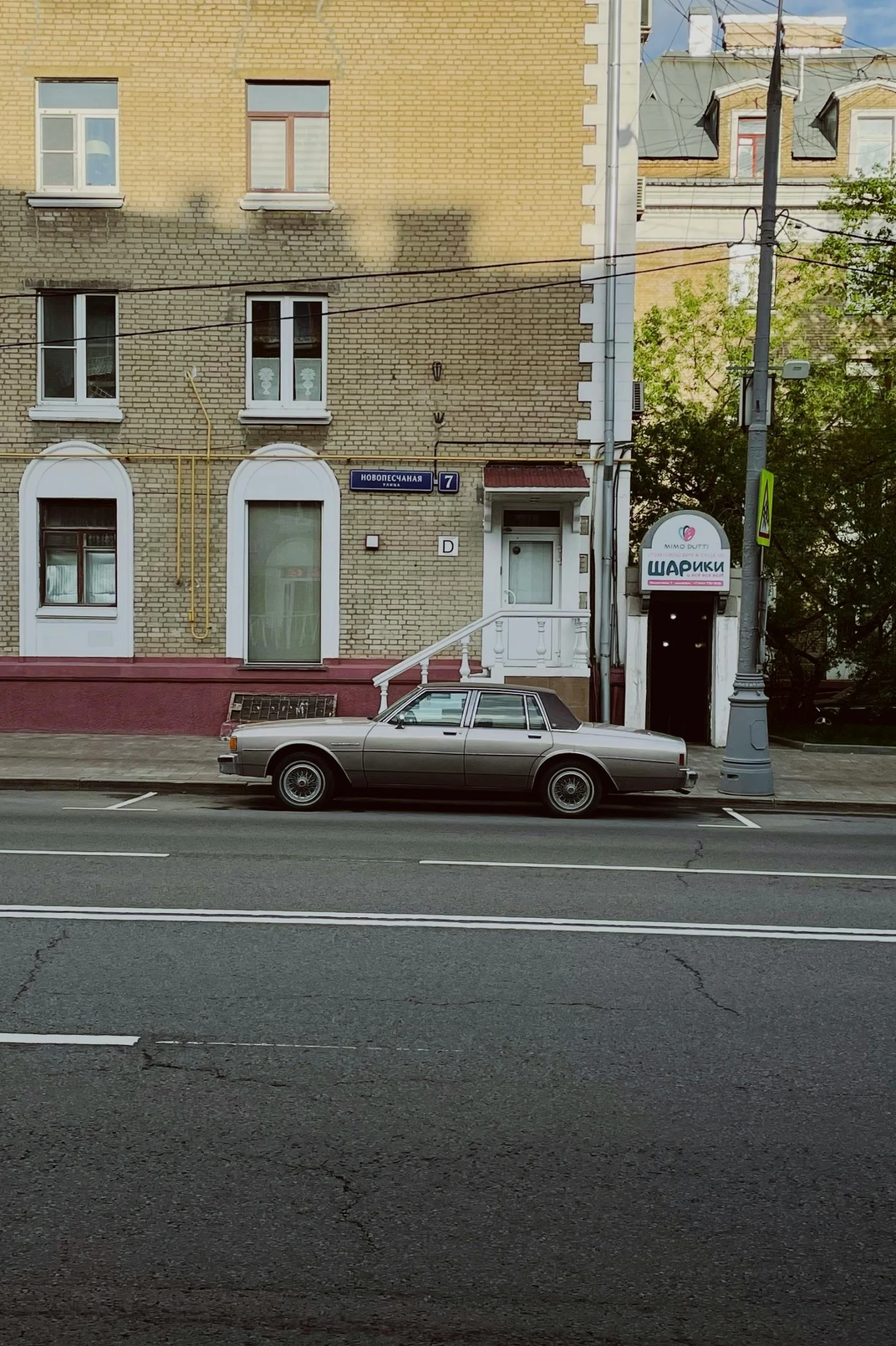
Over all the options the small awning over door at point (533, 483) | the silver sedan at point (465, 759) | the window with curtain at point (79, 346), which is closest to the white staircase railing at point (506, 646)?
the small awning over door at point (533, 483)

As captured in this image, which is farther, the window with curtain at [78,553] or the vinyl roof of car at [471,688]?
the window with curtain at [78,553]

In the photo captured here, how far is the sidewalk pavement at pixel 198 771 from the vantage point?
14.5 metres

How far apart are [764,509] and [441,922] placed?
866 cm

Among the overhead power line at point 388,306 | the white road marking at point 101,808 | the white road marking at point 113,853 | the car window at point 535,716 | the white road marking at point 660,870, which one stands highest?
the overhead power line at point 388,306

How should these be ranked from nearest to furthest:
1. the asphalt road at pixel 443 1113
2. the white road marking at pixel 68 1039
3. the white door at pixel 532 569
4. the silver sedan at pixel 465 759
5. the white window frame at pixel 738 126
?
the asphalt road at pixel 443 1113, the white road marking at pixel 68 1039, the silver sedan at pixel 465 759, the white door at pixel 532 569, the white window frame at pixel 738 126

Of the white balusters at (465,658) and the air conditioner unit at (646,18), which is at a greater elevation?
the air conditioner unit at (646,18)

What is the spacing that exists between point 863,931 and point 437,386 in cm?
1293

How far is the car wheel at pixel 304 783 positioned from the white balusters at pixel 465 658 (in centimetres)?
505

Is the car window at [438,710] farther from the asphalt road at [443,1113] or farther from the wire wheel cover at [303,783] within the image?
the asphalt road at [443,1113]

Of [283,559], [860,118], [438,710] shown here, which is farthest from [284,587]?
[860,118]

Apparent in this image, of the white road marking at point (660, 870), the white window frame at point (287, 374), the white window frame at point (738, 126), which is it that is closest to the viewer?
the white road marking at point (660, 870)

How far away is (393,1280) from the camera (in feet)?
11.7

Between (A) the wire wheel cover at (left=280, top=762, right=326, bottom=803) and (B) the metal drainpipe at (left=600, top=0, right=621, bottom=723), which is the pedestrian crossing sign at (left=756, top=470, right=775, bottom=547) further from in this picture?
(A) the wire wheel cover at (left=280, top=762, right=326, bottom=803)

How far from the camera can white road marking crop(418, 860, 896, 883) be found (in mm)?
9742
